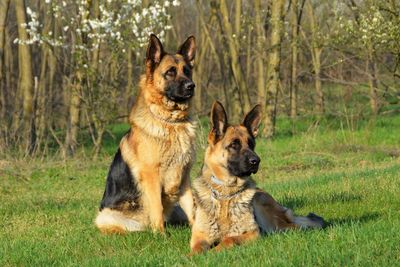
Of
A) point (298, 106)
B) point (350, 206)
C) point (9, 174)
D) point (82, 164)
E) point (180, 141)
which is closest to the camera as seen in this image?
point (180, 141)

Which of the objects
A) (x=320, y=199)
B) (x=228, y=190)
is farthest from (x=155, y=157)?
(x=320, y=199)

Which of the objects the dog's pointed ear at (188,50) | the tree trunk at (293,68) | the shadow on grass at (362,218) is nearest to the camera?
the shadow on grass at (362,218)

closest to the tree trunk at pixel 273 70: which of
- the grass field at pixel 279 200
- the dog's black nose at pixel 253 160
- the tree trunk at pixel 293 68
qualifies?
the tree trunk at pixel 293 68

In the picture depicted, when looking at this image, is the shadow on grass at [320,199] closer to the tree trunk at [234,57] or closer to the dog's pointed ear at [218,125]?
the dog's pointed ear at [218,125]

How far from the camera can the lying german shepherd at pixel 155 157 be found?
830 cm

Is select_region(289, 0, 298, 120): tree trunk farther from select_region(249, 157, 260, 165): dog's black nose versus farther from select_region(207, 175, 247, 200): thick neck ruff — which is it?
select_region(249, 157, 260, 165): dog's black nose

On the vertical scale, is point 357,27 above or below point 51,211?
above

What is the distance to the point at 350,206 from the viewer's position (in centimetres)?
899

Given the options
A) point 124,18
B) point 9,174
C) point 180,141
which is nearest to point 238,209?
point 180,141

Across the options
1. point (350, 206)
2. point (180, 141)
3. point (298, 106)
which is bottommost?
point (298, 106)

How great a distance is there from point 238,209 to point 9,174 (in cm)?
885

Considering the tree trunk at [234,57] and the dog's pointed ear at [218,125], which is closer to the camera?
the dog's pointed ear at [218,125]

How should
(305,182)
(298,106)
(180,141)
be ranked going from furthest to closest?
(298,106)
(305,182)
(180,141)

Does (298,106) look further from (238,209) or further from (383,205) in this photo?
(238,209)
